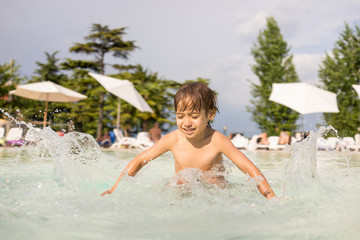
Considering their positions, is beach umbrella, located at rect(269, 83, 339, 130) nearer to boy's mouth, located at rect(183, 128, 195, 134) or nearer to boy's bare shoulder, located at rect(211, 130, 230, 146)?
boy's bare shoulder, located at rect(211, 130, 230, 146)

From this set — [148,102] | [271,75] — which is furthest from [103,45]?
[271,75]

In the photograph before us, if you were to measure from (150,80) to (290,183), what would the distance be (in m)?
28.7

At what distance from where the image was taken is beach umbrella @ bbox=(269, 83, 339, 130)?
1420cm

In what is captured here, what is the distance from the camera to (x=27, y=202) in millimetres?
2660

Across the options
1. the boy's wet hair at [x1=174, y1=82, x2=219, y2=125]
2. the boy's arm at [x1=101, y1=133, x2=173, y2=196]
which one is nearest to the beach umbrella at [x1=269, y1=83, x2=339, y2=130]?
the boy's arm at [x1=101, y1=133, x2=173, y2=196]

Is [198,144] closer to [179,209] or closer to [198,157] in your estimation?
[198,157]

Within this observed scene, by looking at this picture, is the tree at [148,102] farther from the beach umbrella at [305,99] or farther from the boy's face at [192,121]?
the boy's face at [192,121]

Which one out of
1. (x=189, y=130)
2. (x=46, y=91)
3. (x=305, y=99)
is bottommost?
(x=189, y=130)

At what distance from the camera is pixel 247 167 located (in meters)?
2.84

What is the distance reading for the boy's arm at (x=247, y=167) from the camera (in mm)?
2695

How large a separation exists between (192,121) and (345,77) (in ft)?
81.1

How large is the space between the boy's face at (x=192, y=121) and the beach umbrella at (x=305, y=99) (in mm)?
12140

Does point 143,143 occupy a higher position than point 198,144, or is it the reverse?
point 198,144

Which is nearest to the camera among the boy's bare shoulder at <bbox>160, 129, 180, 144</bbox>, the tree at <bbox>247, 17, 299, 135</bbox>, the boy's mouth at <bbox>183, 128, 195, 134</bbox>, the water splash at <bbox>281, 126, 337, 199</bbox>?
the boy's mouth at <bbox>183, 128, 195, 134</bbox>
